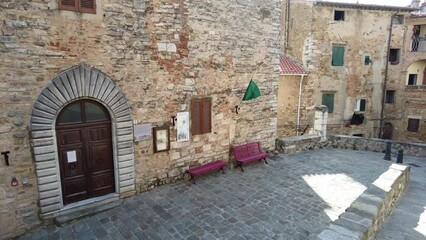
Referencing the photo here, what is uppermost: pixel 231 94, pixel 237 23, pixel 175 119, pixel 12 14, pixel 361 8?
pixel 361 8

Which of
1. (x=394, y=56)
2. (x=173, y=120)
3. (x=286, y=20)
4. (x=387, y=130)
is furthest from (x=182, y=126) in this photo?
(x=387, y=130)

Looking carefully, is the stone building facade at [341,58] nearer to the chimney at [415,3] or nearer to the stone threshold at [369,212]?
the chimney at [415,3]

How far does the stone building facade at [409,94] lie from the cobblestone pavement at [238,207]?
13.0m

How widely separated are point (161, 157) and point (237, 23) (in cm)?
494

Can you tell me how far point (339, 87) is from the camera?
17.5m

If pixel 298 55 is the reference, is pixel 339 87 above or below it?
below

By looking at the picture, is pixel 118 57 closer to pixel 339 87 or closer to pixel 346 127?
pixel 339 87

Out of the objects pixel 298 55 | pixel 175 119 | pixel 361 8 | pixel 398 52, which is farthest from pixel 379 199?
pixel 398 52

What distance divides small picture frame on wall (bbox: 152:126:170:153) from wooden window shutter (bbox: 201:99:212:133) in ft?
4.25

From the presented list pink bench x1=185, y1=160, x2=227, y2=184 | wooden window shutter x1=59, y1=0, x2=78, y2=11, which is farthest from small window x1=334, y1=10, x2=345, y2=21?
wooden window shutter x1=59, y1=0, x2=78, y2=11

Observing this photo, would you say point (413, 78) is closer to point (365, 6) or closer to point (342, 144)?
point (365, 6)

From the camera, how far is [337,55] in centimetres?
1697

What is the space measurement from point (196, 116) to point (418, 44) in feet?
64.6

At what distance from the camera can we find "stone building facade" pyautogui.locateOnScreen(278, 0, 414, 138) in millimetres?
16172
